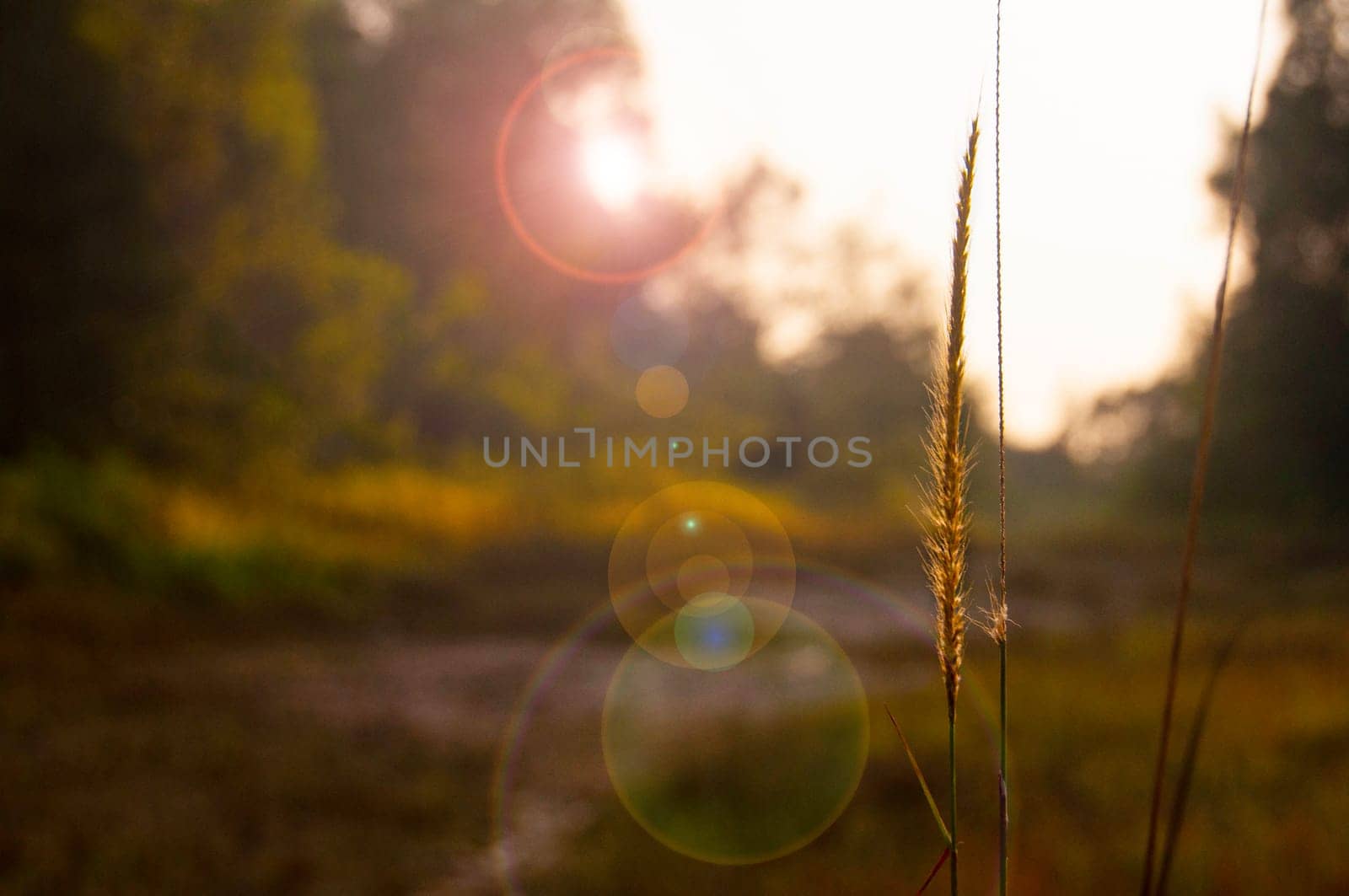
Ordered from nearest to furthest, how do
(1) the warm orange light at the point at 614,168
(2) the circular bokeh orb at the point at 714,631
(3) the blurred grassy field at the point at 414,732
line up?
(3) the blurred grassy field at the point at 414,732 → (2) the circular bokeh orb at the point at 714,631 → (1) the warm orange light at the point at 614,168

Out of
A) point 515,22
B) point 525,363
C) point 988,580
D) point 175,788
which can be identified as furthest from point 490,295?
point 988,580

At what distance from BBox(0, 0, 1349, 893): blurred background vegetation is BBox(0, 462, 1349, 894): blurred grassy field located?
33 millimetres

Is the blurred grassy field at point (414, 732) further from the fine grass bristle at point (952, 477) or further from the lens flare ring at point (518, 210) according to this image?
the lens flare ring at point (518, 210)

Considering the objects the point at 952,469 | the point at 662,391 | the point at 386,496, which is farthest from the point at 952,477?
the point at 662,391

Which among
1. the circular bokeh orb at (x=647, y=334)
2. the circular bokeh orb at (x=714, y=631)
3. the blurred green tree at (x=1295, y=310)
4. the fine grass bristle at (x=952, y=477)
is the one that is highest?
the circular bokeh orb at (x=647, y=334)

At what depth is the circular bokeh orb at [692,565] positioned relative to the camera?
11.4 meters

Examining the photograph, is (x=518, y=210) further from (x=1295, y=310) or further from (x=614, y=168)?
(x=1295, y=310)

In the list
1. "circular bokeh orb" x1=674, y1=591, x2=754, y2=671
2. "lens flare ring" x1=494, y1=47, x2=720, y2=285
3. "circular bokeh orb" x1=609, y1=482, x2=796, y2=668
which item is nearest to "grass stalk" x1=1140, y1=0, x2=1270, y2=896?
"circular bokeh orb" x1=674, y1=591, x2=754, y2=671

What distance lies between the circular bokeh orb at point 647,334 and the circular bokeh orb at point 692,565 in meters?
8.27

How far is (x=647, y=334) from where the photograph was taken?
28.9 metres

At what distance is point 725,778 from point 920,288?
3098cm

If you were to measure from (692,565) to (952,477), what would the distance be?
46.3 feet

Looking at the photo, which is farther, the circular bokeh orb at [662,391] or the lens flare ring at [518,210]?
the circular bokeh orb at [662,391]

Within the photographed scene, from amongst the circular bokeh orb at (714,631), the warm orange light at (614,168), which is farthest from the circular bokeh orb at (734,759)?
the warm orange light at (614,168)
